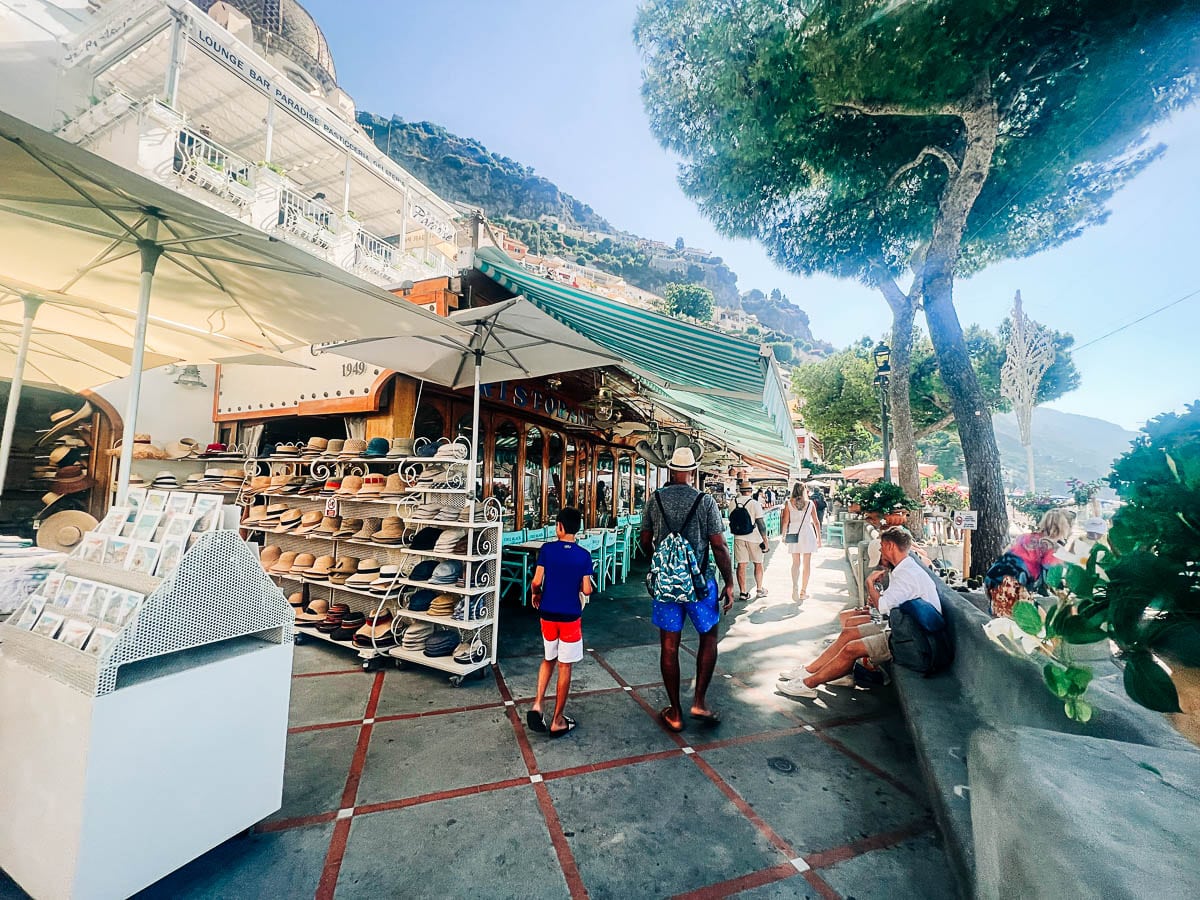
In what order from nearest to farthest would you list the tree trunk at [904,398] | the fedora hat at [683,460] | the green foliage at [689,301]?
the fedora hat at [683,460], the tree trunk at [904,398], the green foliage at [689,301]

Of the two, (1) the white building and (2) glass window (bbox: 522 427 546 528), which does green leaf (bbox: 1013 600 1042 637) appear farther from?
(1) the white building

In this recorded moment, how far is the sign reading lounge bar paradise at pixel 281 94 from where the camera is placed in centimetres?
1205

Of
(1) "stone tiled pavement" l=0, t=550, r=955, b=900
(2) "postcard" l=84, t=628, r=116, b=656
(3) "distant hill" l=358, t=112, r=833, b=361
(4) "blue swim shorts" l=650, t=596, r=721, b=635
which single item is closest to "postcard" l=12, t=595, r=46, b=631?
(2) "postcard" l=84, t=628, r=116, b=656

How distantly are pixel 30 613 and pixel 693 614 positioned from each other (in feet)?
11.4

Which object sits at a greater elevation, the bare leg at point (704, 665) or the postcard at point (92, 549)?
the postcard at point (92, 549)

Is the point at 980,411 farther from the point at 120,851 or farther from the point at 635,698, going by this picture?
the point at 120,851

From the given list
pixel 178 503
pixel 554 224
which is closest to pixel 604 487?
pixel 178 503

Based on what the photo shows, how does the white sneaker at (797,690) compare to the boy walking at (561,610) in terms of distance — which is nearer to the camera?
the boy walking at (561,610)

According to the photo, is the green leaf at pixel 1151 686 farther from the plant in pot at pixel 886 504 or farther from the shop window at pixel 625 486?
the shop window at pixel 625 486

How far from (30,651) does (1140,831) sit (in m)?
3.59

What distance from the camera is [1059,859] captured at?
3.28 ft

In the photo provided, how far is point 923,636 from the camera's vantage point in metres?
3.36

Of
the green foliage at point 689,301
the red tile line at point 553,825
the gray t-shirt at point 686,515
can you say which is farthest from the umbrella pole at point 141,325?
the green foliage at point 689,301

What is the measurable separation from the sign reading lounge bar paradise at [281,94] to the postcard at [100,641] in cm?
1697
